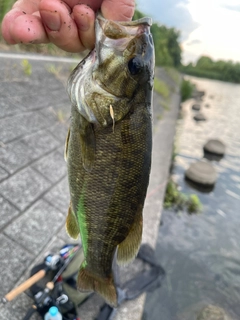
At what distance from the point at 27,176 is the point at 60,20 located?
3.43 meters

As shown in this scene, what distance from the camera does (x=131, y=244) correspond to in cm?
213

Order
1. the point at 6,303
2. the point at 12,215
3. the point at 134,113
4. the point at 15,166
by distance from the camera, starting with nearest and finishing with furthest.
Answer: the point at 134,113 < the point at 6,303 < the point at 12,215 < the point at 15,166

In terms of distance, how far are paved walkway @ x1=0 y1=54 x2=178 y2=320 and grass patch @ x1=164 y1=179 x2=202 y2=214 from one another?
3897 mm

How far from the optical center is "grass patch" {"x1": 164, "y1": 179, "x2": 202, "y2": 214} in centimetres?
925

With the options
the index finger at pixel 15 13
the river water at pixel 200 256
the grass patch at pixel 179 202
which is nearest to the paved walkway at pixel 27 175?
the river water at pixel 200 256

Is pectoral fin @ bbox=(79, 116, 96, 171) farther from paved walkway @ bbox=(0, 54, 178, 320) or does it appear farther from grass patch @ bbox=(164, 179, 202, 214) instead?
grass patch @ bbox=(164, 179, 202, 214)

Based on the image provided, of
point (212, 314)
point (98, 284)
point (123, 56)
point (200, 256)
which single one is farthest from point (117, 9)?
point (200, 256)

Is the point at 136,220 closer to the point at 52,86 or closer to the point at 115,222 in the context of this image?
the point at 115,222

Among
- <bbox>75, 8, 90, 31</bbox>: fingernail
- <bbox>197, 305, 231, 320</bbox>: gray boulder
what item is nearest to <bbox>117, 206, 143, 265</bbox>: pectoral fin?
<bbox>75, 8, 90, 31</bbox>: fingernail

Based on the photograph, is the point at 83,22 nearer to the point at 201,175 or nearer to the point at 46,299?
the point at 46,299

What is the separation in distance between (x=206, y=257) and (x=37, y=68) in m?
6.38

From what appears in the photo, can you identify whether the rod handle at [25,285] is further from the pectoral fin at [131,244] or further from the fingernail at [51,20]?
the fingernail at [51,20]

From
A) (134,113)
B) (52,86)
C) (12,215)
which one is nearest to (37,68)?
(52,86)

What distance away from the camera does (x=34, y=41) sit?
1.61 meters
